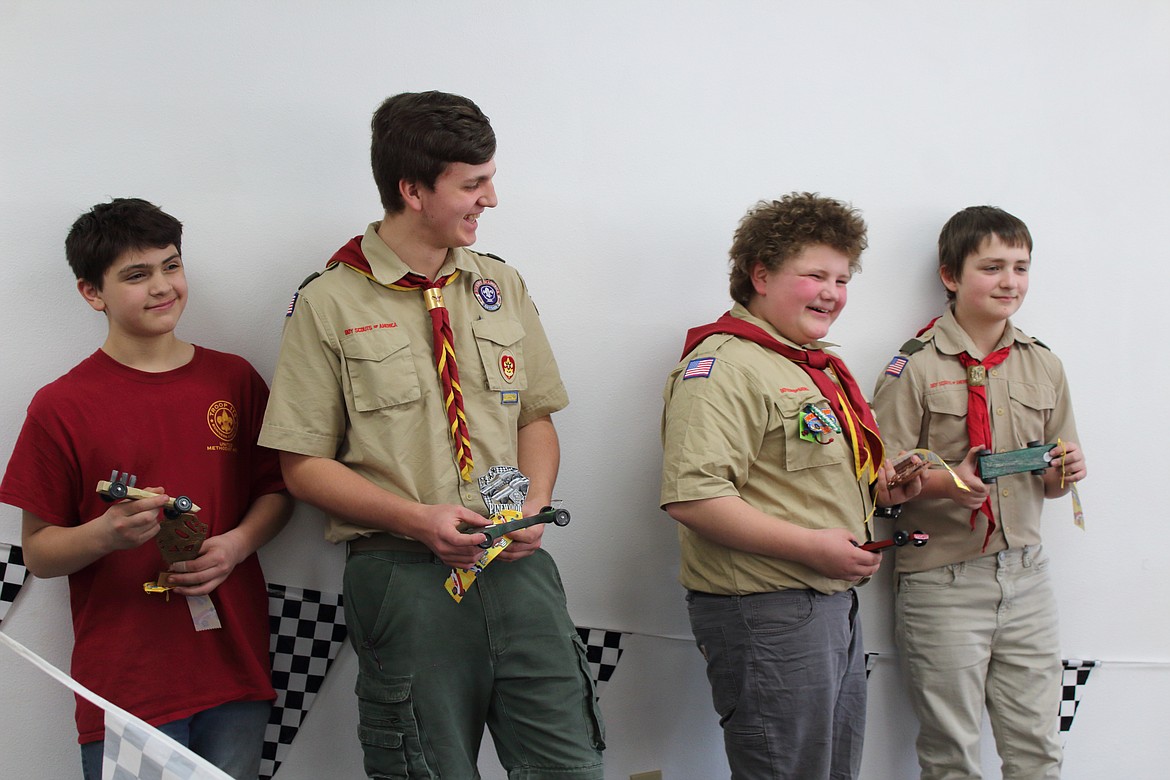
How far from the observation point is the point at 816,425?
202 cm

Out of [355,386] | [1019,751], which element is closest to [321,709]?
[355,386]

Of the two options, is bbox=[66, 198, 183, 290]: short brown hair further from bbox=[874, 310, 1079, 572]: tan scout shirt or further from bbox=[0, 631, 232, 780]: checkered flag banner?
bbox=[874, 310, 1079, 572]: tan scout shirt

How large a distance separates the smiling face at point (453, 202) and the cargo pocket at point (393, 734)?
844mm

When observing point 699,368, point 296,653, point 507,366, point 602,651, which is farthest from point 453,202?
point 602,651

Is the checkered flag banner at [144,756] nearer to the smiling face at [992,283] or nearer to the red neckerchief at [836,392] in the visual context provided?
the red neckerchief at [836,392]

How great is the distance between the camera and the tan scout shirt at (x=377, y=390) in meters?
1.83

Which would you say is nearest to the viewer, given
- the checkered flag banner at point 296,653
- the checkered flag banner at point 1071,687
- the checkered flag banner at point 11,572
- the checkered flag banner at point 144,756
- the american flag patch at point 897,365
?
Result: the checkered flag banner at point 144,756

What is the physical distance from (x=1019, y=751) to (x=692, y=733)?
2.72 feet

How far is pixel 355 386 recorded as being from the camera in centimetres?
184

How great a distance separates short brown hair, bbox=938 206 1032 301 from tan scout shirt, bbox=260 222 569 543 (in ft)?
4.50

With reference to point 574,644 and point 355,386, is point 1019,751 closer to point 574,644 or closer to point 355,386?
point 574,644

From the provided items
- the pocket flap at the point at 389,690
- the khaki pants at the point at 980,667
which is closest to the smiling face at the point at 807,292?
the khaki pants at the point at 980,667

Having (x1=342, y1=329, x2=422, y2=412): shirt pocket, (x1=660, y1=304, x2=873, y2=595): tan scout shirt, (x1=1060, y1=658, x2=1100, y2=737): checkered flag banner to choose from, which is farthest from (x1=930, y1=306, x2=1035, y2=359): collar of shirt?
(x1=342, y1=329, x2=422, y2=412): shirt pocket

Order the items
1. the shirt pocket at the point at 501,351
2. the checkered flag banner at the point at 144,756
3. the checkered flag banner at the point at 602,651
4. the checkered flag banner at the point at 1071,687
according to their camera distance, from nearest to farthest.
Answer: the checkered flag banner at the point at 144,756 → the shirt pocket at the point at 501,351 → the checkered flag banner at the point at 602,651 → the checkered flag banner at the point at 1071,687
